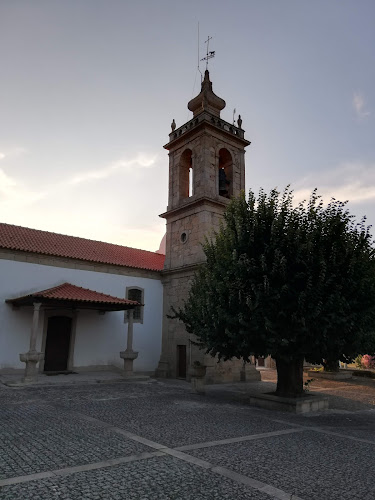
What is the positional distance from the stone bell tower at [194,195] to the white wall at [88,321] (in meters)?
0.76

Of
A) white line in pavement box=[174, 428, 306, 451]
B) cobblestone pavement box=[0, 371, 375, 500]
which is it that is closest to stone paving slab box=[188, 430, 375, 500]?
cobblestone pavement box=[0, 371, 375, 500]

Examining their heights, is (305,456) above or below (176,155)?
below

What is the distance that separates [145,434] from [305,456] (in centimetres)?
285

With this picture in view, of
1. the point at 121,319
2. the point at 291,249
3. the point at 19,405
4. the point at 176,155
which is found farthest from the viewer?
the point at 176,155

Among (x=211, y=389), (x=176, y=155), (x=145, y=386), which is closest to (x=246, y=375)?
(x=211, y=389)

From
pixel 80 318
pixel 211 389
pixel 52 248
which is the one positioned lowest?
pixel 211 389

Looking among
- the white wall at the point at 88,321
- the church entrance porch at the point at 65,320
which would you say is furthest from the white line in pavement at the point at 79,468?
the white wall at the point at 88,321

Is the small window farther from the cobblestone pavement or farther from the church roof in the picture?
the cobblestone pavement

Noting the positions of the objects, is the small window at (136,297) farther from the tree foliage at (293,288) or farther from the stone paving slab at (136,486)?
the stone paving slab at (136,486)

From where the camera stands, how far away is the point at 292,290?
9.80 metres

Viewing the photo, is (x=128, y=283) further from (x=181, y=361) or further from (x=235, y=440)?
(x=235, y=440)

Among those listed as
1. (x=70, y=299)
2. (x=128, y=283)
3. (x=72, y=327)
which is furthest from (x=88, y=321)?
(x=70, y=299)

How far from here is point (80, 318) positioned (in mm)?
17469

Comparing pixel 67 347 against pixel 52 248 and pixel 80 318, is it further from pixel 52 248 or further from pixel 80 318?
pixel 52 248
